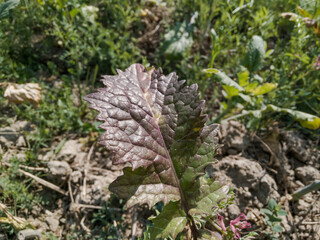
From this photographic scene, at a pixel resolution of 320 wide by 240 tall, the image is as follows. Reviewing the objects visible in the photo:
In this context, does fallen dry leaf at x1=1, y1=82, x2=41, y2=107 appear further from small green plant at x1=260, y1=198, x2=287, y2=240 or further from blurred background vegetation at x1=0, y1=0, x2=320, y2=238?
small green plant at x1=260, y1=198, x2=287, y2=240

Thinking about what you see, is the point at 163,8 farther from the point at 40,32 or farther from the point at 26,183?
the point at 26,183

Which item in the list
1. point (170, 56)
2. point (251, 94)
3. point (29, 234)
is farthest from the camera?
point (170, 56)

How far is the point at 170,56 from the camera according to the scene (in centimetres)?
296

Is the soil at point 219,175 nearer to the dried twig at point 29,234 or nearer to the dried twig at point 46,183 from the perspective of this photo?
the dried twig at point 46,183

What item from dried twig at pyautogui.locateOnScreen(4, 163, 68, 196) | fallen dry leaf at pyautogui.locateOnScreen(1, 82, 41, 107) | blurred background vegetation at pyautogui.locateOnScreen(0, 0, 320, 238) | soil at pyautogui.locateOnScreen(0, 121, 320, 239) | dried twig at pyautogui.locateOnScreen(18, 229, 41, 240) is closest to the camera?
dried twig at pyautogui.locateOnScreen(18, 229, 41, 240)

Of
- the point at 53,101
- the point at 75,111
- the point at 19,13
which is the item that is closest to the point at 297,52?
the point at 75,111

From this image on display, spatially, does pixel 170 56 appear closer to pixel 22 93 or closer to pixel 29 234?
pixel 22 93

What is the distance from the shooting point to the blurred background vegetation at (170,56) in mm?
2477

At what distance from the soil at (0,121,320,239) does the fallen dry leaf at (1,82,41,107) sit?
0.89ft

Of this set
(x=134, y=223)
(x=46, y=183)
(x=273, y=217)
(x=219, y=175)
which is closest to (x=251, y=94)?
(x=219, y=175)

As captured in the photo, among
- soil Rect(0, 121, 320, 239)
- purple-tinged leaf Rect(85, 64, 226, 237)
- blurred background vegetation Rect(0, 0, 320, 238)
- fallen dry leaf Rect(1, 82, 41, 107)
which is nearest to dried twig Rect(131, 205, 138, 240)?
soil Rect(0, 121, 320, 239)

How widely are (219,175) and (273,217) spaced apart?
49 cm

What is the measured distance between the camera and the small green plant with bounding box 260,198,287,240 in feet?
6.27

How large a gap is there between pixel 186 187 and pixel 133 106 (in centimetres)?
61
